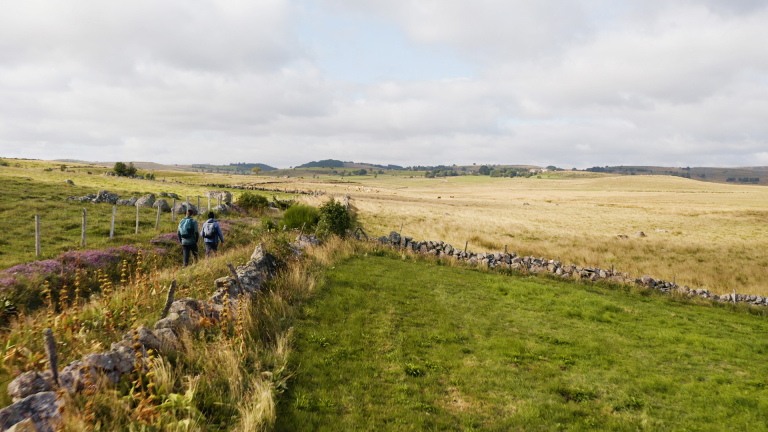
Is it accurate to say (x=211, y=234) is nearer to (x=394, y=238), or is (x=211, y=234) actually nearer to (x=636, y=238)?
(x=394, y=238)

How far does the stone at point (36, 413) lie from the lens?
4.15 m

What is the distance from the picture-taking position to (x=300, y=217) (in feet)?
95.2

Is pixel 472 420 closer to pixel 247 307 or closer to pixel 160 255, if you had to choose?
pixel 247 307

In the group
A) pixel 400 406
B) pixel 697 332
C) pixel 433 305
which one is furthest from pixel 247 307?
pixel 697 332

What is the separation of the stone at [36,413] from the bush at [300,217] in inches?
936

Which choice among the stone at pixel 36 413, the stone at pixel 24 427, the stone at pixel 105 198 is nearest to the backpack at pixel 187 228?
the stone at pixel 36 413

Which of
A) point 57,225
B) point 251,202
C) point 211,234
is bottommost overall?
point 57,225

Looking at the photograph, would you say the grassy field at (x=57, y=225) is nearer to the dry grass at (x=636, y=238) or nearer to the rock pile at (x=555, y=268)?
the rock pile at (x=555, y=268)

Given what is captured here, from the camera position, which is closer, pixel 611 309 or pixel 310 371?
pixel 310 371

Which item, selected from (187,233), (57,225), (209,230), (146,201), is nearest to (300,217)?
(209,230)

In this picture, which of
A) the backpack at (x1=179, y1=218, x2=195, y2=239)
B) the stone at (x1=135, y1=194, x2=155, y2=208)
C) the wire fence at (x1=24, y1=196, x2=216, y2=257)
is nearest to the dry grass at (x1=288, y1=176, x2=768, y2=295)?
the wire fence at (x1=24, y1=196, x2=216, y2=257)

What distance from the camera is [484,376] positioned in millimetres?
8539

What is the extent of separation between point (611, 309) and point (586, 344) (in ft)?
17.4

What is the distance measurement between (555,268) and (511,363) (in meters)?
15.4
